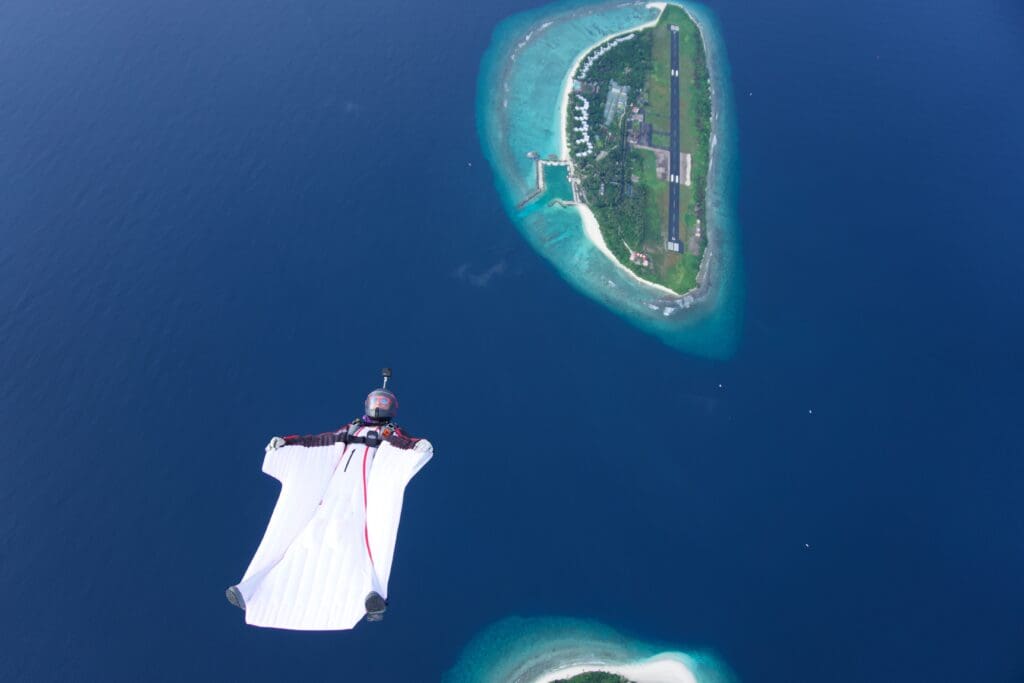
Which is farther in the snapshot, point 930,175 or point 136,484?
point 930,175

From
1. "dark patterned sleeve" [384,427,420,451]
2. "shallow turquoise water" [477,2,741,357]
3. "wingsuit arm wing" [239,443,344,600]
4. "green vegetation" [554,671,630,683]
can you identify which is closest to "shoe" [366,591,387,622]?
"wingsuit arm wing" [239,443,344,600]

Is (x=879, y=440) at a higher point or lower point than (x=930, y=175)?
lower

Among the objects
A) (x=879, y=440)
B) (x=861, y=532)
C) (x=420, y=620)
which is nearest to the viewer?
(x=420, y=620)

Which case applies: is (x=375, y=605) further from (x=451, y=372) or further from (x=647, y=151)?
(x=647, y=151)

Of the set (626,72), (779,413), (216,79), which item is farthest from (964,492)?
(216,79)

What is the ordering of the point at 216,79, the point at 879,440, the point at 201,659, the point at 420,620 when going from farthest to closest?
the point at 216,79, the point at 879,440, the point at 420,620, the point at 201,659

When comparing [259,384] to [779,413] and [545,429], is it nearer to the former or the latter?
[545,429]

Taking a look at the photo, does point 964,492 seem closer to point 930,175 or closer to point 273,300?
point 930,175

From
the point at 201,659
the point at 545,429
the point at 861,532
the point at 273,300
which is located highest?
the point at 273,300
